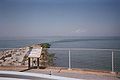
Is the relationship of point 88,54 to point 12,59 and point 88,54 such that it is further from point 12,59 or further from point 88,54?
point 12,59

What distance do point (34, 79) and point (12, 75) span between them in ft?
0.77

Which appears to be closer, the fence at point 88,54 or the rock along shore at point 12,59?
the fence at point 88,54

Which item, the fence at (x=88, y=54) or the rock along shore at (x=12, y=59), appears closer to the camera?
the fence at (x=88, y=54)

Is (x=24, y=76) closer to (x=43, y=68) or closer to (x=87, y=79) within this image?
(x=87, y=79)

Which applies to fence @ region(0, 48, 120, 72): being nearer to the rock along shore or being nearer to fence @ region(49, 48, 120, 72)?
fence @ region(49, 48, 120, 72)

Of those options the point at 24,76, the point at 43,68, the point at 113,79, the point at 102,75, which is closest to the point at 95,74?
the point at 102,75

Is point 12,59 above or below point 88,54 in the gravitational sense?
below

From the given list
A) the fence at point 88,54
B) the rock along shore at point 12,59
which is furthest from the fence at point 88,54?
the rock along shore at point 12,59

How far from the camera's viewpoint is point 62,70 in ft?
20.5

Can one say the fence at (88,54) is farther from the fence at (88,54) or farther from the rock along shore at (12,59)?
the rock along shore at (12,59)

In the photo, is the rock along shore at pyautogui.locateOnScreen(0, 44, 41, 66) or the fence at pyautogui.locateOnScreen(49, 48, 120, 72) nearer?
the fence at pyautogui.locateOnScreen(49, 48, 120, 72)

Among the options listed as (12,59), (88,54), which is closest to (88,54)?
(88,54)

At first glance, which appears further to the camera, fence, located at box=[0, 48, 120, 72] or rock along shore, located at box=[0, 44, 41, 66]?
rock along shore, located at box=[0, 44, 41, 66]

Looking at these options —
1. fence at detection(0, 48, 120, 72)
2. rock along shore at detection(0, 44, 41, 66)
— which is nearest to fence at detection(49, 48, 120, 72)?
fence at detection(0, 48, 120, 72)
